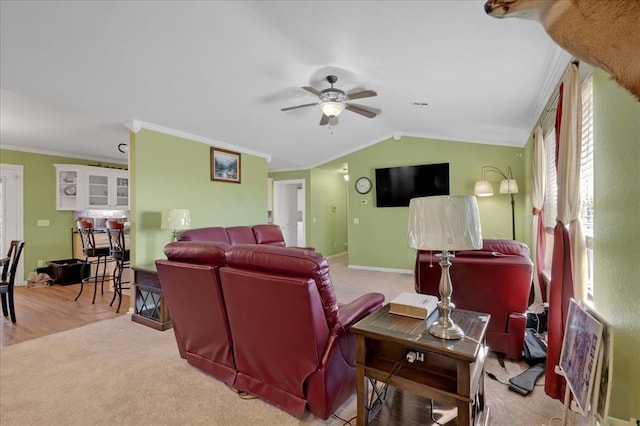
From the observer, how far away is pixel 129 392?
2.08m

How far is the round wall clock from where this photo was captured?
6617mm

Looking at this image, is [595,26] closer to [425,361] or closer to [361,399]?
[425,361]

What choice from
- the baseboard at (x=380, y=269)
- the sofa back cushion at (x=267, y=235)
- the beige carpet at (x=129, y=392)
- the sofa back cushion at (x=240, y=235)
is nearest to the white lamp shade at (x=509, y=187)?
the baseboard at (x=380, y=269)

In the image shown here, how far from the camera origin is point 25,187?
17.2 feet

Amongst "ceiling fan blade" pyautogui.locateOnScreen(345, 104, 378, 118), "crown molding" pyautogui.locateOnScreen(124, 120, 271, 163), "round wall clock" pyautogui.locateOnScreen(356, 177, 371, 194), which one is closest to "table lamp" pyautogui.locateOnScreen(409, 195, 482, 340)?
"ceiling fan blade" pyautogui.locateOnScreen(345, 104, 378, 118)

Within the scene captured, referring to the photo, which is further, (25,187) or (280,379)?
(25,187)

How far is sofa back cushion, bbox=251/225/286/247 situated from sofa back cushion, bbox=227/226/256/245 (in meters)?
0.10

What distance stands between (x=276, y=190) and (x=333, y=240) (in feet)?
6.76

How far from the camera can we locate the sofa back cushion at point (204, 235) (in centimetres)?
388

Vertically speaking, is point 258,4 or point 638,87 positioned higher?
point 258,4

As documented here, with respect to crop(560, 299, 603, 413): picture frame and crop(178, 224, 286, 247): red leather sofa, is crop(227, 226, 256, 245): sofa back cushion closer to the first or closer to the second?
crop(178, 224, 286, 247): red leather sofa

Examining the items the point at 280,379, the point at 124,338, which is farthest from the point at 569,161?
the point at 124,338

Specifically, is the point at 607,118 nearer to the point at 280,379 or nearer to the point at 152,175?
the point at 280,379

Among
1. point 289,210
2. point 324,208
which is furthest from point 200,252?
point 289,210
